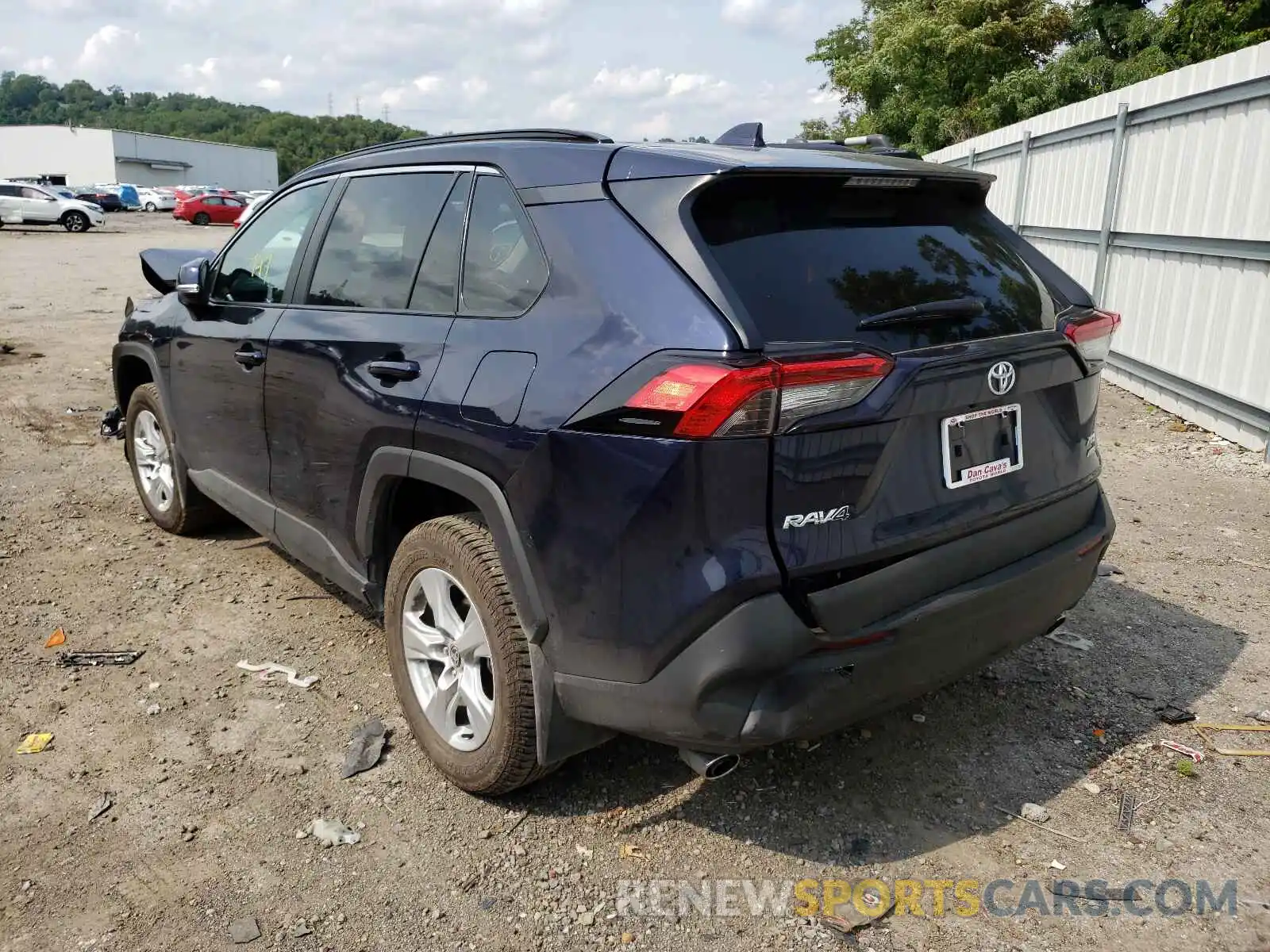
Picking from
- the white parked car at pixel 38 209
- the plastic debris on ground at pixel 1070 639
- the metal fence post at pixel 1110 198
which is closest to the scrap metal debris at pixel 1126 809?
the plastic debris on ground at pixel 1070 639

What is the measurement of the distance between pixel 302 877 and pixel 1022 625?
83.1 inches

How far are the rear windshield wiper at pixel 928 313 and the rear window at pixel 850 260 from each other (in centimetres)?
1

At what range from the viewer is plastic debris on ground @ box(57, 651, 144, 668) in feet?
12.6

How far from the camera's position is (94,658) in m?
3.89

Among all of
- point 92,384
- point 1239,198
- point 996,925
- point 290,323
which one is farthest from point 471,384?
point 92,384

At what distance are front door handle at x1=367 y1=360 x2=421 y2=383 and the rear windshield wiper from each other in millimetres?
1314

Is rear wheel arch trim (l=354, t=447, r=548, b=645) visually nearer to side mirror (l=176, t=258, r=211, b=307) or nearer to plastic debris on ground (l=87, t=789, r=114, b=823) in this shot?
plastic debris on ground (l=87, t=789, r=114, b=823)

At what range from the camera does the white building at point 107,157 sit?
253 ft

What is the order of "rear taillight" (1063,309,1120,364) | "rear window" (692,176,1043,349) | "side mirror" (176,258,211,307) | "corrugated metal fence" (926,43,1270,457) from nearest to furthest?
"rear window" (692,176,1043,349)
"rear taillight" (1063,309,1120,364)
"side mirror" (176,258,211,307)
"corrugated metal fence" (926,43,1270,457)

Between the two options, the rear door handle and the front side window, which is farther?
the front side window

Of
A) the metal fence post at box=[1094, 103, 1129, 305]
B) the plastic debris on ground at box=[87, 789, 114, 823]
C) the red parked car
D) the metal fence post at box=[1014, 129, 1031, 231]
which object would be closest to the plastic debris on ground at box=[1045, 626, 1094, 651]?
the plastic debris on ground at box=[87, 789, 114, 823]

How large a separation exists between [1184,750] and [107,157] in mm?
88809

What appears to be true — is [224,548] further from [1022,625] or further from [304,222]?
[1022,625]

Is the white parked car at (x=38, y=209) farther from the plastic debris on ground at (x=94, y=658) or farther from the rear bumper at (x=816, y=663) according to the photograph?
the rear bumper at (x=816, y=663)
